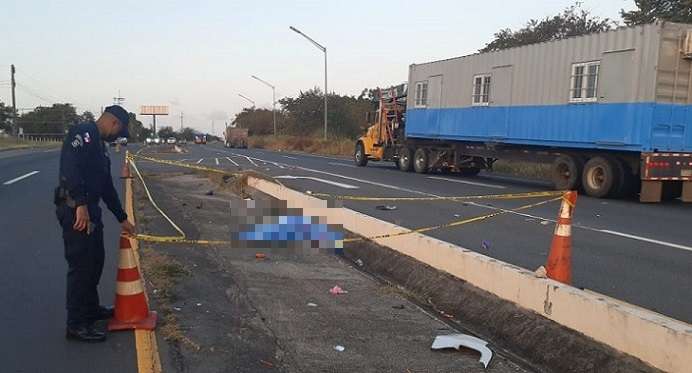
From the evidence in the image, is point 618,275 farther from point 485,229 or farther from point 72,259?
point 72,259

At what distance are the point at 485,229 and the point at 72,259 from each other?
7.23 metres

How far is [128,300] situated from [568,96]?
48.1ft

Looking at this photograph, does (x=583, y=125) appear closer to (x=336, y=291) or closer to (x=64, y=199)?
(x=336, y=291)

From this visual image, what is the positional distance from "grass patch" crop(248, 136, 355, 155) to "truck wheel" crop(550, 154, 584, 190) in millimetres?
31278

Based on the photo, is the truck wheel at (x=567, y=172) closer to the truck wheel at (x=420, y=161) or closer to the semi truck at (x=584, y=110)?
the semi truck at (x=584, y=110)

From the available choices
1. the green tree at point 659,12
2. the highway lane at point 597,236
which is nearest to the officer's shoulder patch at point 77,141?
the highway lane at point 597,236

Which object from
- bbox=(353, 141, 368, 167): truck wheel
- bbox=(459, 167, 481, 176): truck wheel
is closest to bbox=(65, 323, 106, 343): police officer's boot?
Result: bbox=(459, 167, 481, 176): truck wheel

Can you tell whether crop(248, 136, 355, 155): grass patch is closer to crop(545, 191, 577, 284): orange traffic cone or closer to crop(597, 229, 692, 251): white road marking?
crop(597, 229, 692, 251): white road marking

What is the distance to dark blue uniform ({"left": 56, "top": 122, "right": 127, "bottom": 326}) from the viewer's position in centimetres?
510

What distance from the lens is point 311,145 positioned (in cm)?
6044

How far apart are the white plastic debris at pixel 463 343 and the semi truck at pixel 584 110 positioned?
11.6m

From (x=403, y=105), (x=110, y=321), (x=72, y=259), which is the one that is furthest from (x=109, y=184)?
(x=403, y=105)

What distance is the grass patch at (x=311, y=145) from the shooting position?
51.6m

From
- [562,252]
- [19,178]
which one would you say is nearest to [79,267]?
[562,252]
